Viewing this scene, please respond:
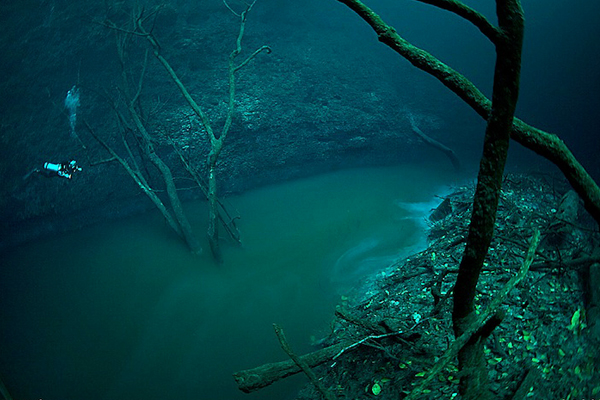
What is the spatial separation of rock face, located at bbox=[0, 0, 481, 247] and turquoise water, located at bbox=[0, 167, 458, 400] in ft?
4.62

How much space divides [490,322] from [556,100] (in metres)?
16.3

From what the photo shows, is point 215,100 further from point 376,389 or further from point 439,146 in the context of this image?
point 376,389

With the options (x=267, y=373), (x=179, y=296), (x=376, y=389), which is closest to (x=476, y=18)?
(x=267, y=373)

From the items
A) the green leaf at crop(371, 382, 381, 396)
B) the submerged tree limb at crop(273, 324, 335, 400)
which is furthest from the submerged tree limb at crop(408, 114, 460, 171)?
the submerged tree limb at crop(273, 324, 335, 400)

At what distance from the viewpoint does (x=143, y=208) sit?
35.7 feet

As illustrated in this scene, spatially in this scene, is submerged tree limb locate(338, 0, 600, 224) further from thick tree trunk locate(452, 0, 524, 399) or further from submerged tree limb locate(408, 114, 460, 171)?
submerged tree limb locate(408, 114, 460, 171)

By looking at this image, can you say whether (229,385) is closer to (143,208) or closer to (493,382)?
(493,382)

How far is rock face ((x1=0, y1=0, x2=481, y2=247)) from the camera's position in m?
9.77

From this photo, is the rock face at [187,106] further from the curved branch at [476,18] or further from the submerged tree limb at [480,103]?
the curved branch at [476,18]

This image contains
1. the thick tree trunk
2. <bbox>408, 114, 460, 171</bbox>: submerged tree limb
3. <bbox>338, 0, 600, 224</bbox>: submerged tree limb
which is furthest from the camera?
<bbox>408, 114, 460, 171</bbox>: submerged tree limb

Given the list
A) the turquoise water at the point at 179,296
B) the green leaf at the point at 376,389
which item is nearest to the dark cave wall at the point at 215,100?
the turquoise water at the point at 179,296

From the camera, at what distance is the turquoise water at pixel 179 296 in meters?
5.79

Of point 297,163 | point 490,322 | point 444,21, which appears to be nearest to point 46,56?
point 297,163

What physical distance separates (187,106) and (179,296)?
23.6 ft
